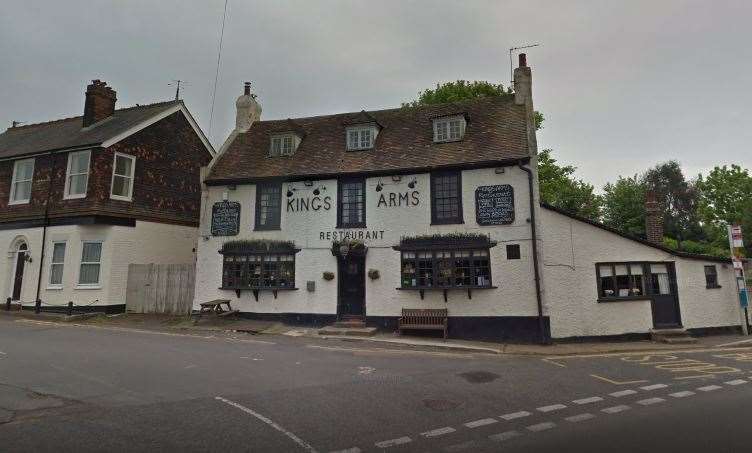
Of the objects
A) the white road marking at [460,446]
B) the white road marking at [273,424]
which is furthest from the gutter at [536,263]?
the white road marking at [273,424]

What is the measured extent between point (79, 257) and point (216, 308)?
7.30m

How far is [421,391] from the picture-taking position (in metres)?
8.41

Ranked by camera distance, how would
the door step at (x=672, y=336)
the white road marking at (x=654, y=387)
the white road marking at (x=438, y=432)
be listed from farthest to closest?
the door step at (x=672, y=336)
the white road marking at (x=654, y=387)
the white road marking at (x=438, y=432)

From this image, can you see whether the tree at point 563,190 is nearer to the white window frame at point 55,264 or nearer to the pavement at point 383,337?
the pavement at point 383,337

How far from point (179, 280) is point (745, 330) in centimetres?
2310

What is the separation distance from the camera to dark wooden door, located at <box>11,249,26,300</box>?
67.5ft

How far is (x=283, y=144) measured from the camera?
19.8 meters

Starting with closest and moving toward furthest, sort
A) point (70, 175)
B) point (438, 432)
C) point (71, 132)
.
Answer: point (438, 432) < point (70, 175) < point (71, 132)

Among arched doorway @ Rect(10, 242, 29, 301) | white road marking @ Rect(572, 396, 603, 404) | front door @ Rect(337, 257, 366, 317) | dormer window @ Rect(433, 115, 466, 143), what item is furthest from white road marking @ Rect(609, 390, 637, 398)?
arched doorway @ Rect(10, 242, 29, 301)

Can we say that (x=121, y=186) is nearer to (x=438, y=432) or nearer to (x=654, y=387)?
(x=438, y=432)

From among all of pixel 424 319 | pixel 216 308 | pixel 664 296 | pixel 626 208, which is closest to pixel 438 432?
pixel 424 319

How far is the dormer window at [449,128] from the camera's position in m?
17.6

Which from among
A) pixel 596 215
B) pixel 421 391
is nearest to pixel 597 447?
pixel 421 391

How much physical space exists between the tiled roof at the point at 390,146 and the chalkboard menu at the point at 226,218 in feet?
3.67
